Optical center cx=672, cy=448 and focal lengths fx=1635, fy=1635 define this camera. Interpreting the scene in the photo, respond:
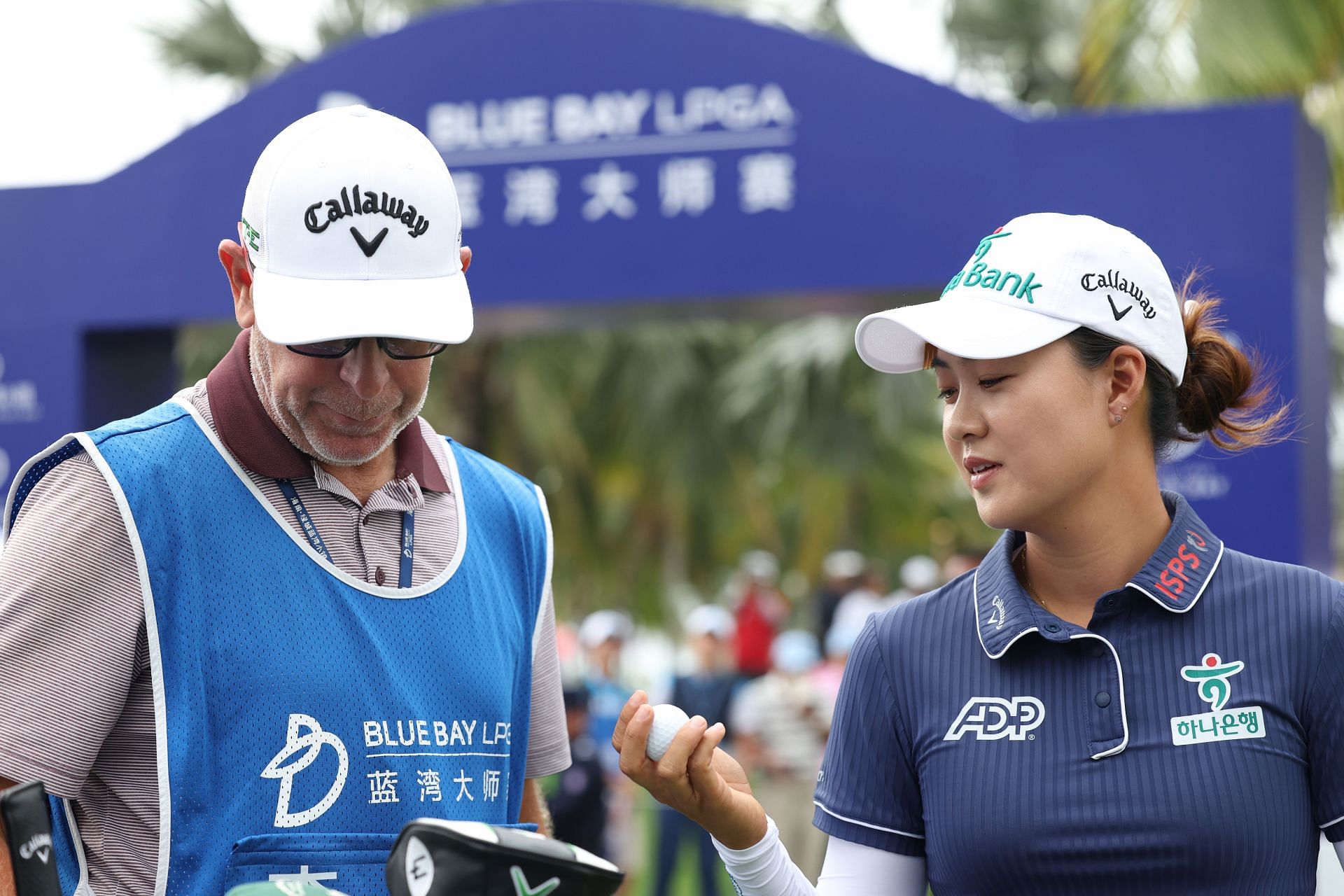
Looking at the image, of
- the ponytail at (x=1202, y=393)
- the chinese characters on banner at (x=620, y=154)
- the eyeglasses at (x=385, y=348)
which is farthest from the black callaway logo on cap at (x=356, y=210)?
the chinese characters on banner at (x=620, y=154)

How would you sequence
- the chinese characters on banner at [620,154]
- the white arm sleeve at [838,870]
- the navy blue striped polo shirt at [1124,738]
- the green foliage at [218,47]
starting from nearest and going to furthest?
the navy blue striped polo shirt at [1124,738], the white arm sleeve at [838,870], the chinese characters on banner at [620,154], the green foliage at [218,47]

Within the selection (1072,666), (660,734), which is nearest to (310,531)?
(660,734)

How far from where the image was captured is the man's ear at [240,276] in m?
2.42

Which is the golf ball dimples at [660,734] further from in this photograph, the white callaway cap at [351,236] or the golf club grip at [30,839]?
the golf club grip at [30,839]

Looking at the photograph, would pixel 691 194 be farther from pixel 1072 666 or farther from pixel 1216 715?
pixel 1216 715

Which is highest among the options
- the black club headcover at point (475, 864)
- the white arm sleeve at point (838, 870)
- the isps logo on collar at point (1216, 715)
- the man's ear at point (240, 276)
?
the man's ear at point (240, 276)

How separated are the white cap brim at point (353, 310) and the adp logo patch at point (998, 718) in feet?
2.86

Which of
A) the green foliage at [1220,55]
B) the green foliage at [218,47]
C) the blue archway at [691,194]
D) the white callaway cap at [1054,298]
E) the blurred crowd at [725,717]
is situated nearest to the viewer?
the white callaway cap at [1054,298]

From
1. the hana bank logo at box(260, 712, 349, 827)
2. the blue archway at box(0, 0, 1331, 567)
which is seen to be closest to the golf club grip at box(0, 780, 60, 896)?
the hana bank logo at box(260, 712, 349, 827)

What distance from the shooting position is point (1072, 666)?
2.26 metres

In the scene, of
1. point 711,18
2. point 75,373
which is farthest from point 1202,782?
point 75,373

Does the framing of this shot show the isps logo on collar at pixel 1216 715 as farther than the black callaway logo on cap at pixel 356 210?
No

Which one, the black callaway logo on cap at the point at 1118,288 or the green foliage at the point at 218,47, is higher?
the green foliage at the point at 218,47

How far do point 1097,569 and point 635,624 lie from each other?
22.3m
